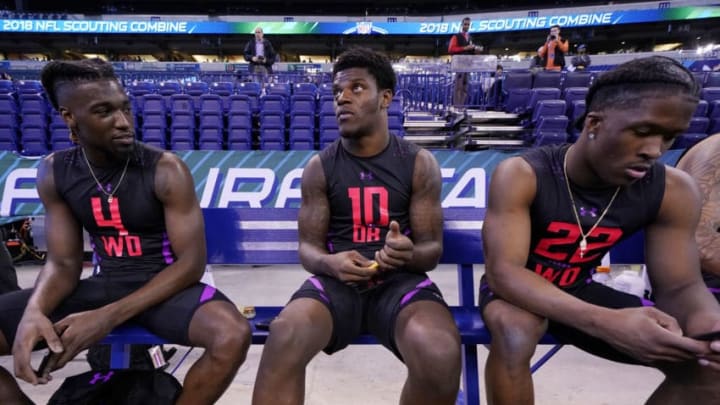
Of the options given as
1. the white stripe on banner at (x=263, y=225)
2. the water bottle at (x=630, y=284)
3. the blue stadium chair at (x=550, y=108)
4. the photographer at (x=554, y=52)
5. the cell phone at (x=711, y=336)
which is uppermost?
the photographer at (x=554, y=52)

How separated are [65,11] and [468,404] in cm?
3998

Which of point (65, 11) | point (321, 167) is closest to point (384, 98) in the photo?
point (321, 167)

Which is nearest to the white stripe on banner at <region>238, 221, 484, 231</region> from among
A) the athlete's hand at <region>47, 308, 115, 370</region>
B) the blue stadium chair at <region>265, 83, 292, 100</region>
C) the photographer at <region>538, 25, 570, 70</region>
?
the athlete's hand at <region>47, 308, 115, 370</region>

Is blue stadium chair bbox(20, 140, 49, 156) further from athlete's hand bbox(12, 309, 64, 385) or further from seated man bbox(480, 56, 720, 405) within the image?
seated man bbox(480, 56, 720, 405)

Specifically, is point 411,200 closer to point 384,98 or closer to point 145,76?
point 384,98

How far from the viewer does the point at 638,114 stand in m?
1.51

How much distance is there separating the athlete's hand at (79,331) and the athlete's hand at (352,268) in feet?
3.26

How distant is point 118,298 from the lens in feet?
6.83

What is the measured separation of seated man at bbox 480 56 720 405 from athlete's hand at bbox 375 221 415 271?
338mm

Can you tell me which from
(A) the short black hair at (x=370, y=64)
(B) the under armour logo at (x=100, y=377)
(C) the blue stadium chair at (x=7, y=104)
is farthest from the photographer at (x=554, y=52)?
(C) the blue stadium chair at (x=7, y=104)

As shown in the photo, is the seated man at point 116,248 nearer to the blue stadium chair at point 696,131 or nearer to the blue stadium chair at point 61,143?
the blue stadium chair at point 61,143

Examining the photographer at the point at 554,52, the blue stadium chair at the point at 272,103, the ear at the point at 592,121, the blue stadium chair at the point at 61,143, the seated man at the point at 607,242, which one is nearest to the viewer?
the seated man at the point at 607,242

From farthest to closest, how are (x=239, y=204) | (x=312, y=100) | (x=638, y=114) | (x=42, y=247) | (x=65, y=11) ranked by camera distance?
(x=65, y=11), (x=312, y=100), (x=42, y=247), (x=239, y=204), (x=638, y=114)

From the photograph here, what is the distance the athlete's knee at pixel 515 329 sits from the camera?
160 centimetres
